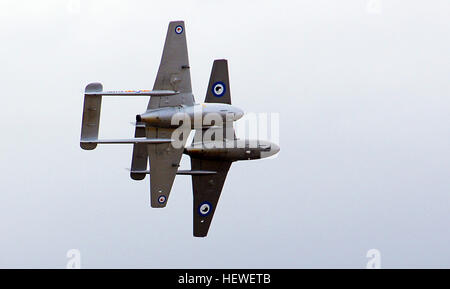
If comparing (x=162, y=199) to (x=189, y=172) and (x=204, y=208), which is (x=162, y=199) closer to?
(x=189, y=172)

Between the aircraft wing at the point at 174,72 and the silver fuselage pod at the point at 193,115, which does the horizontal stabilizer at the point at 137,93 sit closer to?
the aircraft wing at the point at 174,72

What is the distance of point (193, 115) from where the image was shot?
61.0m

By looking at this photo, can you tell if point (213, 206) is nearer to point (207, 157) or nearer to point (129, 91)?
point (207, 157)

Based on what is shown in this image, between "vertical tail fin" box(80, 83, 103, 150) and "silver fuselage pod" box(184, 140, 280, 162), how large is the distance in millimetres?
5715

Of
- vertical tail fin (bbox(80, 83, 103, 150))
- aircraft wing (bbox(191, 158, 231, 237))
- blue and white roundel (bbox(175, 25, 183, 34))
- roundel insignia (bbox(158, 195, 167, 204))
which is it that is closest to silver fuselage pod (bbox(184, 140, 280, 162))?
aircraft wing (bbox(191, 158, 231, 237))

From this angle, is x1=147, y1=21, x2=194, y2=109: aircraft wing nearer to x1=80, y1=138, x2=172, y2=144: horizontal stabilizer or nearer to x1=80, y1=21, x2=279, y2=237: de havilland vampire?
x1=80, y1=21, x2=279, y2=237: de havilland vampire

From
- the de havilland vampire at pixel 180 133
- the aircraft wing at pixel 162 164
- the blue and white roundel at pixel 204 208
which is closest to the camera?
the de havilland vampire at pixel 180 133

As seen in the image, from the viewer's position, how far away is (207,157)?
63656 millimetres

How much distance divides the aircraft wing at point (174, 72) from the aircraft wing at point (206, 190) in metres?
4.14

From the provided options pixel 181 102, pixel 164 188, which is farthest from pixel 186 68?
pixel 164 188

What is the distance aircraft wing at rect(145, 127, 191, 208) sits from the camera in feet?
201

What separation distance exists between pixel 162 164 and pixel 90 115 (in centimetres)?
459

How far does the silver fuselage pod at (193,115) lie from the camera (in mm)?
60531

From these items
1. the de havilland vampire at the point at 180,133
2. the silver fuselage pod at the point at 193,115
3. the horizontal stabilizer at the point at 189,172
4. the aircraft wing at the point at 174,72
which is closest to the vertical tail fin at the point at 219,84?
the de havilland vampire at the point at 180,133
